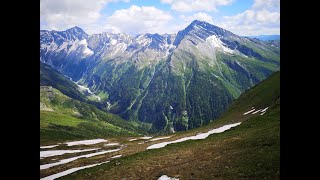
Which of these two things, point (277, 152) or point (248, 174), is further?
point (277, 152)

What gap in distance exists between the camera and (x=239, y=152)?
30359 mm
